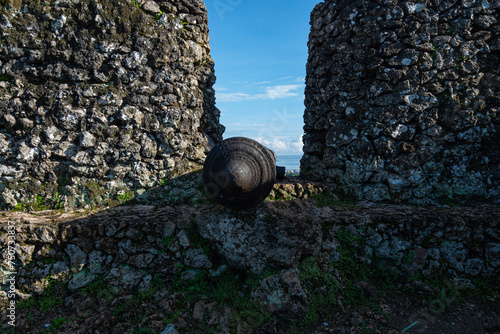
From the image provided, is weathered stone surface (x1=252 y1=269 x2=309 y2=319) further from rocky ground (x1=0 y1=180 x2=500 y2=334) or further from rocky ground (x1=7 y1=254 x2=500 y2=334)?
rocky ground (x1=7 y1=254 x2=500 y2=334)

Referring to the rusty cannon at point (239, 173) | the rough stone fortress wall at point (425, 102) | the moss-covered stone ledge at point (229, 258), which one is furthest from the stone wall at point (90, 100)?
Result: the rough stone fortress wall at point (425, 102)

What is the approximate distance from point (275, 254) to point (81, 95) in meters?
4.17

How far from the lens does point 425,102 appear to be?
522 centimetres

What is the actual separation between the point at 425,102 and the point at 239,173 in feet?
13.4

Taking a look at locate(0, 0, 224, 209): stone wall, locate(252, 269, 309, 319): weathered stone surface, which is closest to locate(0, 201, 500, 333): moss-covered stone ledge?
locate(252, 269, 309, 319): weathered stone surface

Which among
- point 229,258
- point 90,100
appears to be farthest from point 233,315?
point 90,100

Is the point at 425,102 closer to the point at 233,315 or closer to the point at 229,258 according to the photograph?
the point at 229,258

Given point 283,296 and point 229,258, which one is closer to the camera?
point 283,296

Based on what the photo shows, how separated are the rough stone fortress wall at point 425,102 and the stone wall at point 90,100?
366 centimetres

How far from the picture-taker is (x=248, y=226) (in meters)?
4.11

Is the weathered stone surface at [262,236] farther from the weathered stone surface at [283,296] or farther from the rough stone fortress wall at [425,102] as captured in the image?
the rough stone fortress wall at [425,102]

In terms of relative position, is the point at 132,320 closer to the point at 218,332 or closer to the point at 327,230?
the point at 218,332

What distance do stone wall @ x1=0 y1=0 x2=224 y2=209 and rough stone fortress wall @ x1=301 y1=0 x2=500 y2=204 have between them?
3656 millimetres

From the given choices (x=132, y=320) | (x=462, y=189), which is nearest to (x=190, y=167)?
(x=132, y=320)
